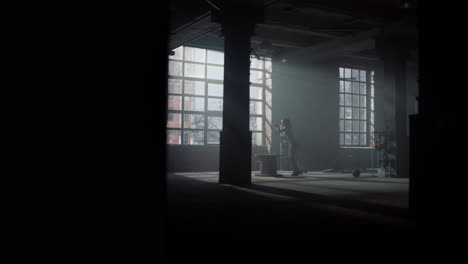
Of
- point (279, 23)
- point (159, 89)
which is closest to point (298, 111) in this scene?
point (279, 23)

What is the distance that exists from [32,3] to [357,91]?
18809 millimetres

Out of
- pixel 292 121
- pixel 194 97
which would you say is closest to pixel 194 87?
pixel 194 97

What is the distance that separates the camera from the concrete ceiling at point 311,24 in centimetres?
1041

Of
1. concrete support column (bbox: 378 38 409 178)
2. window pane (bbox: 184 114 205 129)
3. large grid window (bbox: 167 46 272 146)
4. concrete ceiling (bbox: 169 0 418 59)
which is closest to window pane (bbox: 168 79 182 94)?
large grid window (bbox: 167 46 272 146)

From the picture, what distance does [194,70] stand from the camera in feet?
51.4

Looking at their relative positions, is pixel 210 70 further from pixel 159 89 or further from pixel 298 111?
pixel 159 89

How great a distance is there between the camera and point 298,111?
A: 17.3 m

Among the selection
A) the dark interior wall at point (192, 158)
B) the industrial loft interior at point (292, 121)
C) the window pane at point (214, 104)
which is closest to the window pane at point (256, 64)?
the industrial loft interior at point (292, 121)

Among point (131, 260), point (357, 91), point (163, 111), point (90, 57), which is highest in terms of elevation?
point (357, 91)

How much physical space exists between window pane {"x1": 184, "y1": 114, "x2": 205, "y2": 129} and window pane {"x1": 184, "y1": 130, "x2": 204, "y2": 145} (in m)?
0.24

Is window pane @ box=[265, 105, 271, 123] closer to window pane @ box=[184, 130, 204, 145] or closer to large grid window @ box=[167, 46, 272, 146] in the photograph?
large grid window @ box=[167, 46, 272, 146]

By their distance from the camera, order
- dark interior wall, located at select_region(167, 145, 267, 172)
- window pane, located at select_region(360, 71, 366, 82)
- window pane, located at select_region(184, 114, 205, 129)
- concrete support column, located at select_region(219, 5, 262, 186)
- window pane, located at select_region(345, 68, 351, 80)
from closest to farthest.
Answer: concrete support column, located at select_region(219, 5, 262, 186), dark interior wall, located at select_region(167, 145, 267, 172), window pane, located at select_region(184, 114, 205, 129), window pane, located at select_region(345, 68, 351, 80), window pane, located at select_region(360, 71, 366, 82)

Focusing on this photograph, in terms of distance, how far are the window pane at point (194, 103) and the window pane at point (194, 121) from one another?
28 centimetres

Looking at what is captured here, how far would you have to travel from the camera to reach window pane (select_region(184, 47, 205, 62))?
15539mm
